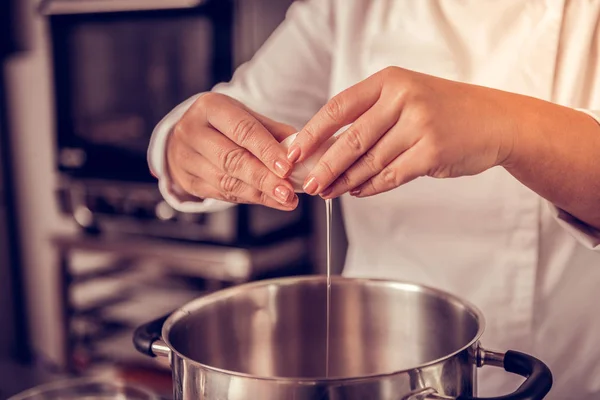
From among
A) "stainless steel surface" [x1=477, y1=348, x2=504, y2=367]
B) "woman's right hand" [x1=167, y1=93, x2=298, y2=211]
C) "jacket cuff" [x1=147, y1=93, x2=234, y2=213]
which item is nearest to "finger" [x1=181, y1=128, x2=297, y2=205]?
"woman's right hand" [x1=167, y1=93, x2=298, y2=211]

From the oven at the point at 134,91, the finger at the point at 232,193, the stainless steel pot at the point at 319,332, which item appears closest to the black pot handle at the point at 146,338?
the stainless steel pot at the point at 319,332

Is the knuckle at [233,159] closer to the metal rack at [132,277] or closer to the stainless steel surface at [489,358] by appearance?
the stainless steel surface at [489,358]

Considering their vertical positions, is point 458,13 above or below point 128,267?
above

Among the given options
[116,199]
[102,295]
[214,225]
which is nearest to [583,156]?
→ [214,225]

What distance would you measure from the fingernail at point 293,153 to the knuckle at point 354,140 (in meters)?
0.05

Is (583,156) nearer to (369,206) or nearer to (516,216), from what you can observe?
(516,216)

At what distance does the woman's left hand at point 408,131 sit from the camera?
0.51 m

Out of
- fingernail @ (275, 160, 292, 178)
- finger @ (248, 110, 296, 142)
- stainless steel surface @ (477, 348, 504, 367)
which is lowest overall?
stainless steel surface @ (477, 348, 504, 367)

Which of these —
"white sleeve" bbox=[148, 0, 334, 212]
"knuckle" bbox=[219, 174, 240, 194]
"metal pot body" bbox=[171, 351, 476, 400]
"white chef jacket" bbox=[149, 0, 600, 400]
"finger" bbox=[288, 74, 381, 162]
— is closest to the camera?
"metal pot body" bbox=[171, 351, 476, 400]

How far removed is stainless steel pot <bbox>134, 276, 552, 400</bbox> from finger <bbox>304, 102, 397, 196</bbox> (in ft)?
0.49

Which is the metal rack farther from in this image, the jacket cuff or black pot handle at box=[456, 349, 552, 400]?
black pot handle at box=[456, 349, 552, 400]

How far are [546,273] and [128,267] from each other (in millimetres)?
1310

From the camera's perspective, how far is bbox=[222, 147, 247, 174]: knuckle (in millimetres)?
624

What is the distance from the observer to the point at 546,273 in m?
0.79
